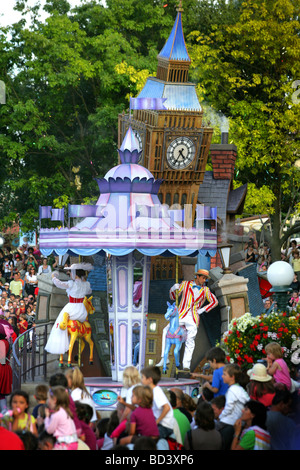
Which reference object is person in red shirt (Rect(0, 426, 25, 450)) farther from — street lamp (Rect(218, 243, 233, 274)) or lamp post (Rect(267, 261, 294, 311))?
street lamp (Rect(218, 243, 233, 274))

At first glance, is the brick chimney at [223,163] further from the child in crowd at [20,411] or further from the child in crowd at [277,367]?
the child in crowd at [20,411]

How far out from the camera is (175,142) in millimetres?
23672

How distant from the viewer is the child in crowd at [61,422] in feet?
36.1

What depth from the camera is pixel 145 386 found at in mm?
11344

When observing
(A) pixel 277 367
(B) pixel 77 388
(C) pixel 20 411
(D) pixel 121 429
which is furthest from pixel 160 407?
(A) pixel 277 367

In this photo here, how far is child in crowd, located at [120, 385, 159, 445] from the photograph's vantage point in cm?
1120

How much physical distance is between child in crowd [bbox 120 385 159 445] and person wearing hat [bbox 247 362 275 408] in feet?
6.67

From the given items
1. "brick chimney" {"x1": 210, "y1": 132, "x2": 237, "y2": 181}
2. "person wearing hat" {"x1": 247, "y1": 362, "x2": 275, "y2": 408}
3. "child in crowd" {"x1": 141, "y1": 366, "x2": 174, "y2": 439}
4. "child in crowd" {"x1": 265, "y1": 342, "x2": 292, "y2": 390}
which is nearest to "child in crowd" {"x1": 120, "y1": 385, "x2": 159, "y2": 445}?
"child in crowd" {"x1": 141, "y1": 366, "x2": 174, "y2": 439}

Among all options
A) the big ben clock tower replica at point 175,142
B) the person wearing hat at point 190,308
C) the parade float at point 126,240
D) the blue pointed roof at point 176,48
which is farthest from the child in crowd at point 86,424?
the blue pointed roof at point 176,48

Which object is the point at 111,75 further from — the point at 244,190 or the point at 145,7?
the point at 244,190

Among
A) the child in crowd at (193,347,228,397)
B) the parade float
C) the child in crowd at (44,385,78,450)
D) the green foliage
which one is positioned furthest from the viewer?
the green foliage

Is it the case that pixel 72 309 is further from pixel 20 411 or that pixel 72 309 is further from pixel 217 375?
pixel 20 411

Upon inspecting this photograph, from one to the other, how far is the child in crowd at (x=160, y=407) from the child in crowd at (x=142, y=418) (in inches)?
14.5

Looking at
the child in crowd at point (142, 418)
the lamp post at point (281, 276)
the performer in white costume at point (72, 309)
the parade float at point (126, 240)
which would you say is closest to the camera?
the child in crowd at point (142, 418)
